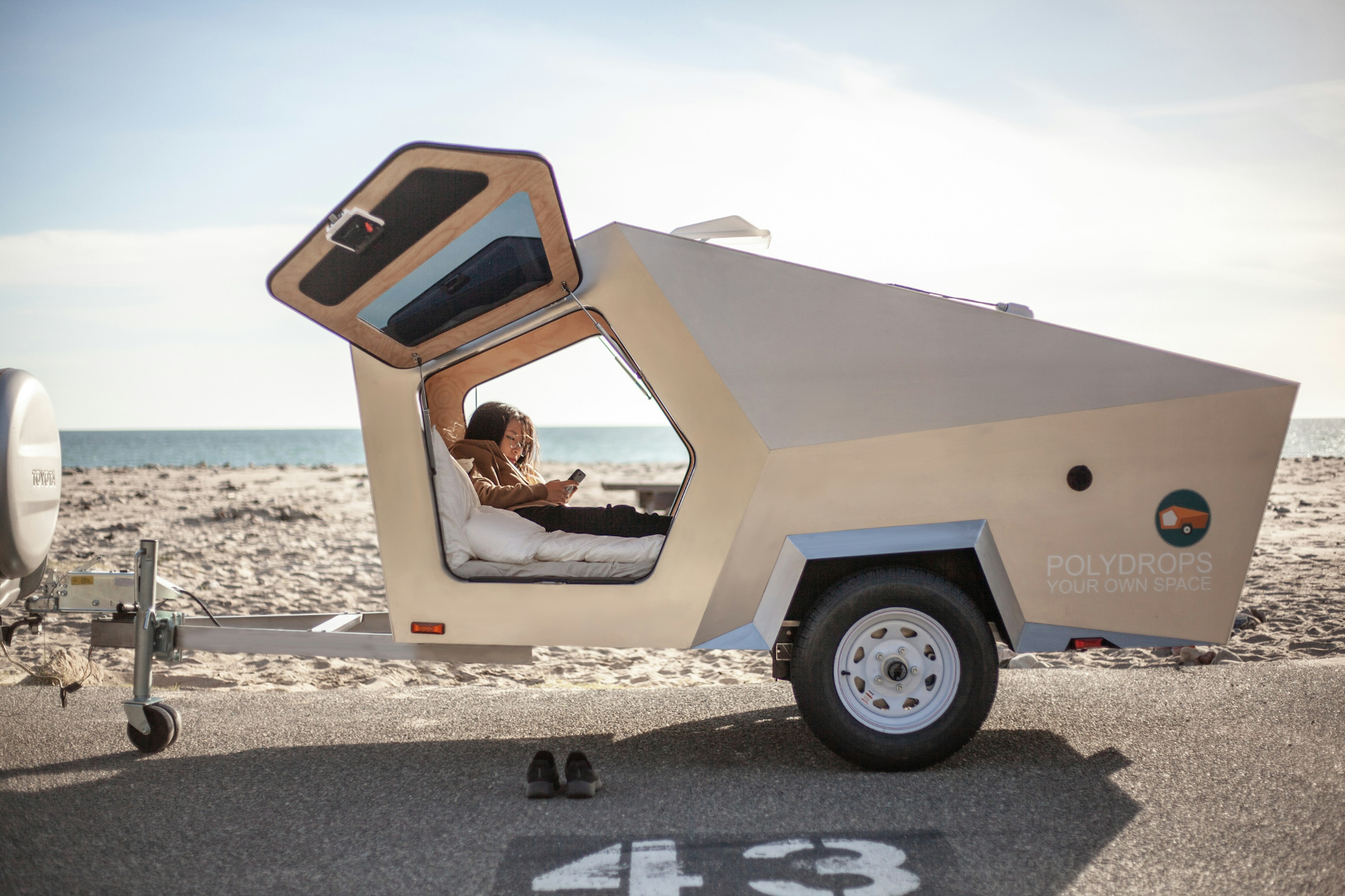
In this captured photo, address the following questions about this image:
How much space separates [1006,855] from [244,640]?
11.3 ft

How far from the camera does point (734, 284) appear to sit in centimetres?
383

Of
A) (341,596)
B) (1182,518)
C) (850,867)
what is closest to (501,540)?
(850,867)

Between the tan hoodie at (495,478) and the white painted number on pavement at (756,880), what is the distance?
6.90ft

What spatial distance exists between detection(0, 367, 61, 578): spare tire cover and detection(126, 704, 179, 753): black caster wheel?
2.92ft

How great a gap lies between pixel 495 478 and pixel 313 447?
305 feet

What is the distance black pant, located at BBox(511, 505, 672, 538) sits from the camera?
4.62 meters

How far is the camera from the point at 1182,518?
3666 mm

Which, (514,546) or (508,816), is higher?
(514,546)

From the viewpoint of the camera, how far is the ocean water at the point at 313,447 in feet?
205

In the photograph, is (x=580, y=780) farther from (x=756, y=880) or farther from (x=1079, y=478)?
(x=1079, y=478)

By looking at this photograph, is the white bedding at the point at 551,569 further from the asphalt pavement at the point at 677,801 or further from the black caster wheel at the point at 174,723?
the black caster wheel at the point at 174,723

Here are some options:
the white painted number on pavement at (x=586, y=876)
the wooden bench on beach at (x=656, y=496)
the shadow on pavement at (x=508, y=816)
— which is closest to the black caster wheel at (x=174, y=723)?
the shadow on pavement at (x=508, y=816)

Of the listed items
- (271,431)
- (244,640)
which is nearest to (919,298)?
(244,640)

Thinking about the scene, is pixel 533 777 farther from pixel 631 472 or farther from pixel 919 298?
pixel 631 472
